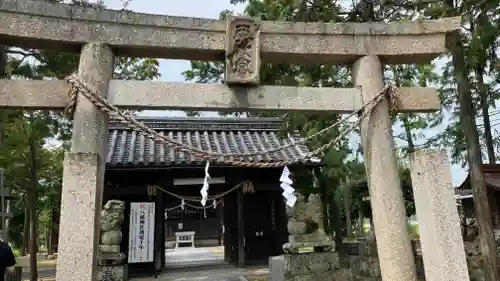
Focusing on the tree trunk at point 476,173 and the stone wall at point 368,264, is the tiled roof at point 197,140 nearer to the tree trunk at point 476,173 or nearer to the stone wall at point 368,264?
the stone wall at point 368,264

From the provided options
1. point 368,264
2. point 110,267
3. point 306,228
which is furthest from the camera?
point 368,264

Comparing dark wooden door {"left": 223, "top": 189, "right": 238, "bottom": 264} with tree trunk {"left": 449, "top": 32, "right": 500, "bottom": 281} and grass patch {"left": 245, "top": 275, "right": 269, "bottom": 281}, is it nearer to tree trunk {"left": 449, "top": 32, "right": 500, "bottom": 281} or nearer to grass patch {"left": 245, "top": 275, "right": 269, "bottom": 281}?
grass patch {"left": 245, "top": 275, "right": 269, "bottom": 281}

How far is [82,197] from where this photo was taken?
11.0 ft

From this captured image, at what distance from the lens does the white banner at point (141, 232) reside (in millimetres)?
10664

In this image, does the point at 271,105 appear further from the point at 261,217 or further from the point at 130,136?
the point at 130,136

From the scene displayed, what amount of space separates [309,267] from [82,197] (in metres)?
6.14

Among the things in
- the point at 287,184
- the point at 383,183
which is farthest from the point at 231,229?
the point at 383,183

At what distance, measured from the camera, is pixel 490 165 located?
13.7m

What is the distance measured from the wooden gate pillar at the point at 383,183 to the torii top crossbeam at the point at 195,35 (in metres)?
0.31

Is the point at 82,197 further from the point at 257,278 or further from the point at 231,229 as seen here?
the point at 231,229

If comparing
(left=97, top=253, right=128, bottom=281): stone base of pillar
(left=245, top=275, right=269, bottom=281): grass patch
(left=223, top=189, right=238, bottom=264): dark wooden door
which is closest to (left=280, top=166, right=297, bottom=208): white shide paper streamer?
(left=97, top=253, right=128, bottom=281): stone base of pillar

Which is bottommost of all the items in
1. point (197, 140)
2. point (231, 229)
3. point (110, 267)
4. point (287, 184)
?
point (110, 267)

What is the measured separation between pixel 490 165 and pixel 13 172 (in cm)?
1664

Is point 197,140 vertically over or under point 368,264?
over
